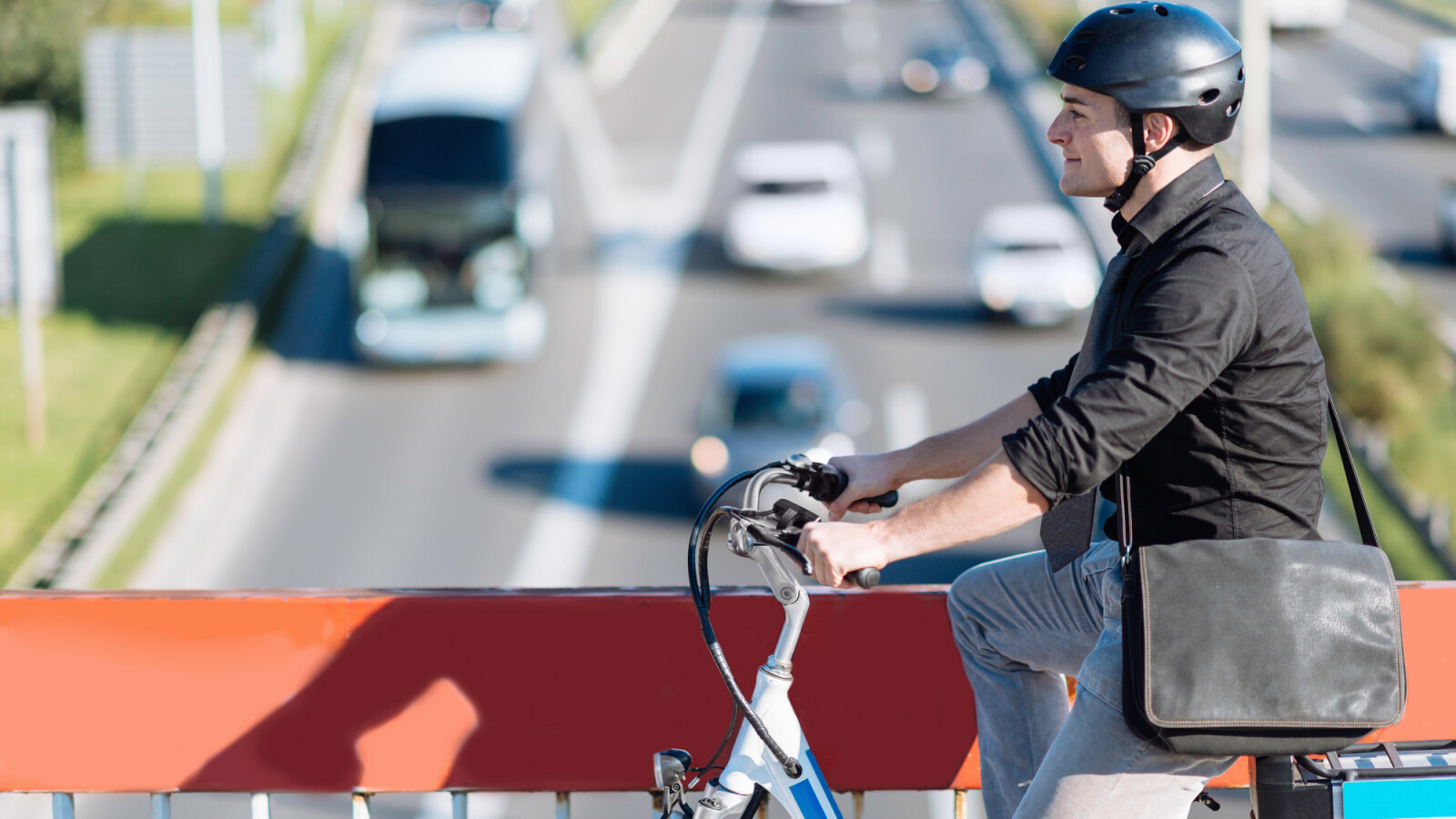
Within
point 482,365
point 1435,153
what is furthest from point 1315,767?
point 1435,153

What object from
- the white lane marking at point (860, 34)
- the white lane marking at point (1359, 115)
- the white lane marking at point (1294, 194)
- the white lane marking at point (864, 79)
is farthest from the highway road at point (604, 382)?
the white lane marking at point (1359, 115)

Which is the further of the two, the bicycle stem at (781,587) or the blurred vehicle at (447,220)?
the blurred vehicle at (447,220)

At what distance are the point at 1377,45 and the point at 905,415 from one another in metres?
34.4

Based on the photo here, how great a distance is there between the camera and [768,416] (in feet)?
56.9

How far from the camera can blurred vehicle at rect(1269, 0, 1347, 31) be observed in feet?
157

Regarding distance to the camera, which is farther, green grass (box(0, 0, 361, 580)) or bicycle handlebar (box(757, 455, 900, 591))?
green grass (box(0, 0, 361, 580))

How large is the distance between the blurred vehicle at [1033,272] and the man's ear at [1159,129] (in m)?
21.6

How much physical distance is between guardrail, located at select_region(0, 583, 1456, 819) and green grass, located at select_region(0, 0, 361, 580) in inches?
544

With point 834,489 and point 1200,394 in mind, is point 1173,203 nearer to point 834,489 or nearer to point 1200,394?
point 1200,394

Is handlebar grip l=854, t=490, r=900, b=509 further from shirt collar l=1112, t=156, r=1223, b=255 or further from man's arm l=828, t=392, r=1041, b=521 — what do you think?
shirt collar l=1112, t=156, r=1223, b=255

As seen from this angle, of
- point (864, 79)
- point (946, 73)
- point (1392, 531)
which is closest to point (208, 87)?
point (864, 79)

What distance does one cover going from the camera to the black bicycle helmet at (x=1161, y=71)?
9.62 feet

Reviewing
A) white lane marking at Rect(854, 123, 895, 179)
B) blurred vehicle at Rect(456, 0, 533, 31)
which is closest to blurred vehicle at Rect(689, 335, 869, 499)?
white lane marking at Rect(854, 123, 895, 179)

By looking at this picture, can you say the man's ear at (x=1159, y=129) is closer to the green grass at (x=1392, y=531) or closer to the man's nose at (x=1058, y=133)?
the man's nose at (x=1058, y=133)
